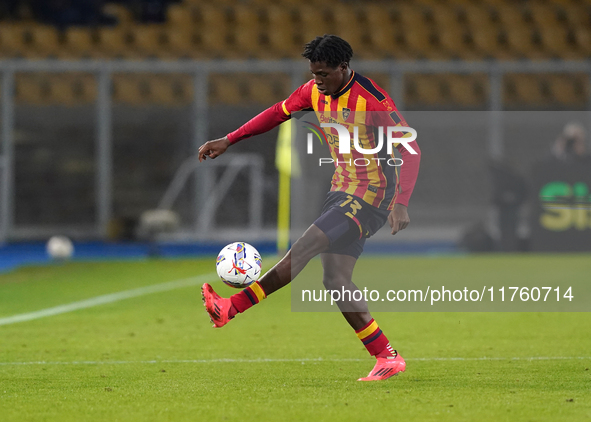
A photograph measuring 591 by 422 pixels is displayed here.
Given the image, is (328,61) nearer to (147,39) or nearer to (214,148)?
(214,148)

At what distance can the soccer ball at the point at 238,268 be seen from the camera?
218 inches

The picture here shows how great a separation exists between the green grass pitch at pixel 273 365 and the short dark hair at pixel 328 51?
175 centimetres

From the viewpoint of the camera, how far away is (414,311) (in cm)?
894

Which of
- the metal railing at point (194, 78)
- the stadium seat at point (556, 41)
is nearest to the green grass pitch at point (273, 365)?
the metal railing at point (194, 78)

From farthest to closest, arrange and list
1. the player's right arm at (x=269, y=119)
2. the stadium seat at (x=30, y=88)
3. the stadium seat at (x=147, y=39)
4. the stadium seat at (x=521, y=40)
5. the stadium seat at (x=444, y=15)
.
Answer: the stadium seat at (x=444, y=15) < the stadium seat at (x=147, y=39) < the stadium seat at (x=521, y=40) < the stadium seat at (x=30, y=88) < the player's right arm at (x=269, y=119)

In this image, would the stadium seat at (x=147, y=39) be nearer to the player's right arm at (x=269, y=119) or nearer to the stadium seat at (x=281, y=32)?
the stadium seat at (x=281, y=32)

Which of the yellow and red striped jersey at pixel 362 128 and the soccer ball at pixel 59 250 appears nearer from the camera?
the yellow and red striped jersey at pixel 362 128

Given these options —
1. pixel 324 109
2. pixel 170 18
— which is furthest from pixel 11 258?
pixel 324 109

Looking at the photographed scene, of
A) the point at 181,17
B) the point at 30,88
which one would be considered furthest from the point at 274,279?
the point at 181,17

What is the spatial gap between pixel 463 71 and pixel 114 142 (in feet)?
19.5

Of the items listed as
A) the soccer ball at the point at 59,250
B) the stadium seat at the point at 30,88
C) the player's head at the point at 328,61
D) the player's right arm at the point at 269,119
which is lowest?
the soccer ball at the point at 59,250

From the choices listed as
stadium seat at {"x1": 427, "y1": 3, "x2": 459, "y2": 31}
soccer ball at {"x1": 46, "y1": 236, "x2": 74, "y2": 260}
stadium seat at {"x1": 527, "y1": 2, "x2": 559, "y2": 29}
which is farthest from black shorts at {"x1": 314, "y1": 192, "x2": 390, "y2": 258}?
stadium seat at {"x1": 527, "y1": 2, "x2": 559, "y2": 29}

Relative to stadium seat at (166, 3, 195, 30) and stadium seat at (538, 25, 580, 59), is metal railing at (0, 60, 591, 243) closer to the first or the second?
stadium seat at (538, 25, 580, 59)

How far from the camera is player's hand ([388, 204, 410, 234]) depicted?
16.5ft
